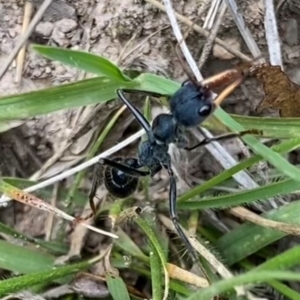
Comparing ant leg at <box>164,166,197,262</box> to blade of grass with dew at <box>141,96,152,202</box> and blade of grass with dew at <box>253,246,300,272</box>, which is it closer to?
blade of grass with dew at <box>141,96,152,202</box>

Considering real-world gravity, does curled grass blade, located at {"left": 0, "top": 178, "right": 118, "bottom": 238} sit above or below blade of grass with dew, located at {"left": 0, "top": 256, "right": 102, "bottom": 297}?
above

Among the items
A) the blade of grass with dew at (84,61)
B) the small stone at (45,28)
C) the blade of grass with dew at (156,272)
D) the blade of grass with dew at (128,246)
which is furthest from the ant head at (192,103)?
the small stone at (45,28)

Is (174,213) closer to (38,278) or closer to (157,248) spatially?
(157,248)

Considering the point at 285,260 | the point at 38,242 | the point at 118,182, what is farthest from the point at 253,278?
the point at 38,242

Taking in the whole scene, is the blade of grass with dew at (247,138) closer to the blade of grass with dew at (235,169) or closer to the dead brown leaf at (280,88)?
the blade of grass with dew at (235,169)

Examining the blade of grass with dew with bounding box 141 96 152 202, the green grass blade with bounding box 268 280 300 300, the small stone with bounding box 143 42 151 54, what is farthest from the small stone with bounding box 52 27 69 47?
the green grass blade with bounding box 268 280 300 300
